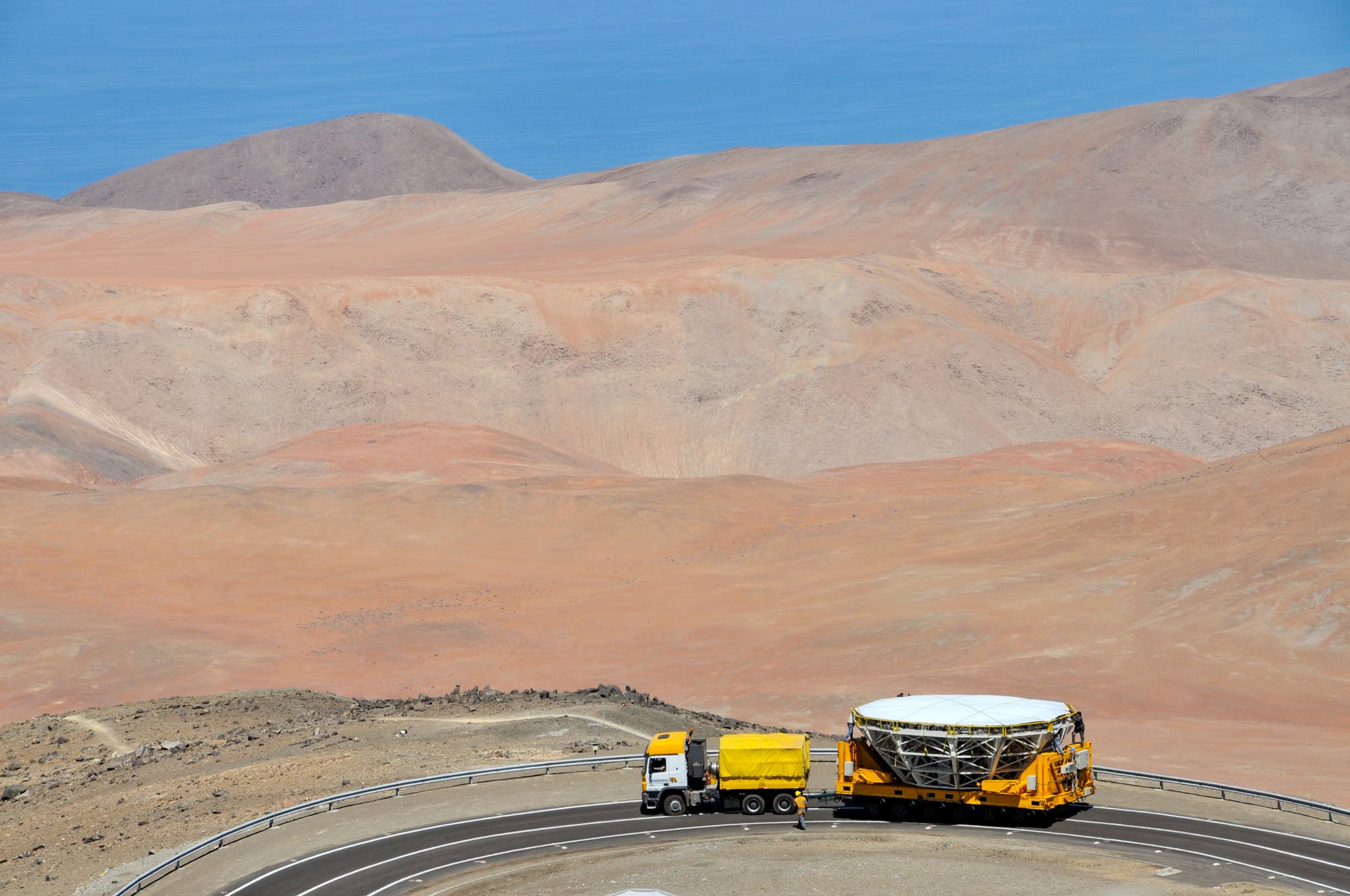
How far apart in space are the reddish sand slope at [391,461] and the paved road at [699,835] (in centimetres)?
4999

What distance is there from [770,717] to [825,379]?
64.4 m

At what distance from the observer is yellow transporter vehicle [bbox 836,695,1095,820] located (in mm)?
26344

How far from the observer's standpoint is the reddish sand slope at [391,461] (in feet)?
266

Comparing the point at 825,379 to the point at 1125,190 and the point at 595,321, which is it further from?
the point at 1125,190

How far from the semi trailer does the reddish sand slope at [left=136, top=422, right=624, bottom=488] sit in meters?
50.1

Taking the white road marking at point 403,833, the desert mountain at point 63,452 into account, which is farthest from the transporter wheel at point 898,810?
the desert mountain at point 63,452

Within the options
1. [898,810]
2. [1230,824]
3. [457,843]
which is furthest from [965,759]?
[457,843]

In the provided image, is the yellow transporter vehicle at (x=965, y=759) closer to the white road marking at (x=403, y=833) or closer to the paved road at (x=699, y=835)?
the paved road at (x=699, y=835)

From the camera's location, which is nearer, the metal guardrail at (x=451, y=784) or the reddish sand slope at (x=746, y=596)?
the metal guardrail at (x=451, y=784)

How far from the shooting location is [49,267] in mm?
136500

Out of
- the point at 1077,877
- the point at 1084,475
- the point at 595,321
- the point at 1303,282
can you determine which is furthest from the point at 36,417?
the point at 1303,282

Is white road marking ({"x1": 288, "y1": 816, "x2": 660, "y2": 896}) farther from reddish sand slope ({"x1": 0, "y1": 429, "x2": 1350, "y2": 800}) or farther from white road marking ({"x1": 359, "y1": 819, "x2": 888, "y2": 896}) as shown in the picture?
reddish sand slope ({"x1": 0, "y1": 429, "x2": 1350, "y2": 800})

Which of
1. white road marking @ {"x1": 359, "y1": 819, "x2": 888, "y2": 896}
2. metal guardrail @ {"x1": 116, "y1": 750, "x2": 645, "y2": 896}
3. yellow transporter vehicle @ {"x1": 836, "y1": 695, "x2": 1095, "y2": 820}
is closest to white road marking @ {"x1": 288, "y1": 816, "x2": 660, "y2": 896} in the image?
white road marking @ {"x1": 359, "y1": 819, "x2": 888, "y2": 896}

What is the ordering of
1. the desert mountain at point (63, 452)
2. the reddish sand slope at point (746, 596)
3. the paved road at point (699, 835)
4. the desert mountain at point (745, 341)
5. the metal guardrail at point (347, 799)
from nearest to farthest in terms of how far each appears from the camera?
the paved road at point (699, 835)
the metal guardrail at point (347, 799)
the reddish sand slope at point (746, 596)
the desert mountain at point (63, 452)
the desert mountain at point (745, 341)
